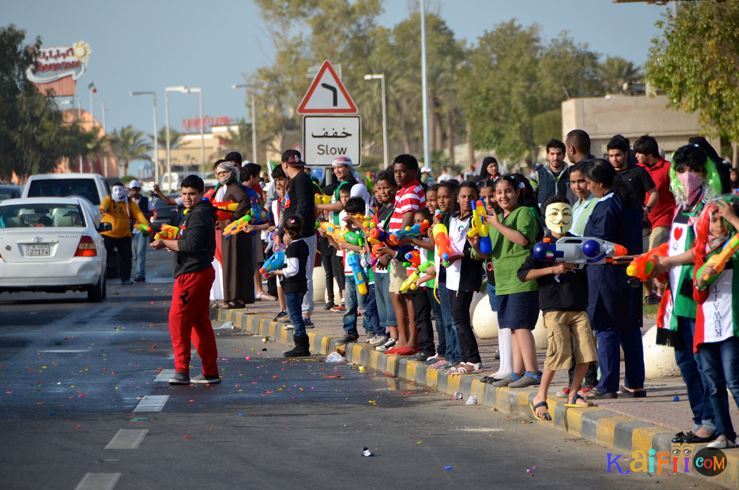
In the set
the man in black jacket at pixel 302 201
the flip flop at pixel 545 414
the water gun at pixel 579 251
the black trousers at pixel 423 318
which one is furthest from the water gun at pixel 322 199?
the water gun at pixel 579 251

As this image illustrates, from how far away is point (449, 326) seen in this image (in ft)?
42.2

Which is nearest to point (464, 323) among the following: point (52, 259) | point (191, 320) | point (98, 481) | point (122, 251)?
point (191, 320)

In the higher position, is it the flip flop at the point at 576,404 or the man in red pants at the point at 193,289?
the man in red pants at the point at 193,289

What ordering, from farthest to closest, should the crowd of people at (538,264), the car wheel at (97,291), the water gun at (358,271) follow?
the car wheel at (97,291)
the water gun at (358,271)
the crowd of people at (538,264)

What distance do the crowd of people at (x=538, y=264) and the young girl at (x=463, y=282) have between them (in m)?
0.01

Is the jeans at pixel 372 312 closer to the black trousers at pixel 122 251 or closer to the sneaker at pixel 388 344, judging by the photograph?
the sneaker at pixel 388 344

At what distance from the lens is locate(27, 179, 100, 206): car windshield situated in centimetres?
2983

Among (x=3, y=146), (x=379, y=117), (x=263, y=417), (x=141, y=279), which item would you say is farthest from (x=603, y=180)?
(x=379, y=117)

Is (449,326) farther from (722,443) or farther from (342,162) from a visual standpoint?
(722,443)

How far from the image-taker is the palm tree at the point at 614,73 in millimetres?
89969

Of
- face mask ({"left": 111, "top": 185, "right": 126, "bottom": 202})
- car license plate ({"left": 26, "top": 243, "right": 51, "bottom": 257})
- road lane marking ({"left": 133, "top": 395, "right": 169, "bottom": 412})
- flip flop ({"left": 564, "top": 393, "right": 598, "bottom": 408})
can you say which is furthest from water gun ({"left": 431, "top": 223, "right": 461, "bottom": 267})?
face mask ({"left": 111, "top": 185, "right": 126, "bottom": 202})

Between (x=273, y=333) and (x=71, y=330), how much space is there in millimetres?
2681

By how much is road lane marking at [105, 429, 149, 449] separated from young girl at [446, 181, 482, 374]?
10.7 ft

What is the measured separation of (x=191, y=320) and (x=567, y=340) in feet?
12.7
